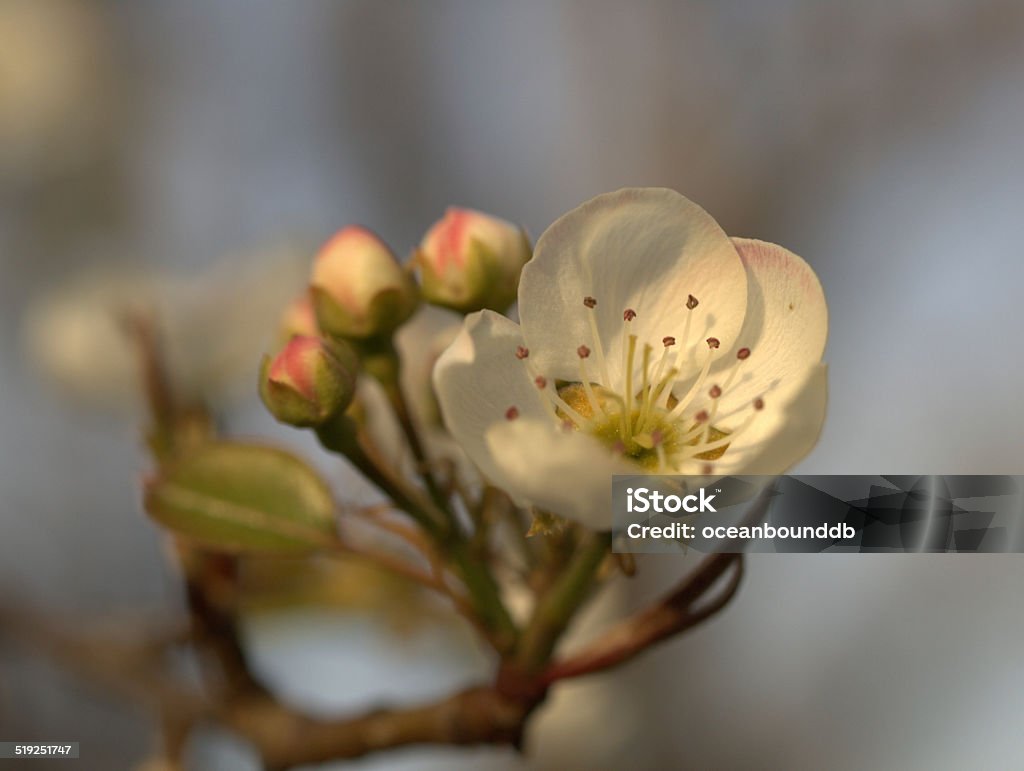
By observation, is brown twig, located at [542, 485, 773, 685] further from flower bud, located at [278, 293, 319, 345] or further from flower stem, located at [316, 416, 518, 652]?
flower bud, located at [278, 293, 319, 345]

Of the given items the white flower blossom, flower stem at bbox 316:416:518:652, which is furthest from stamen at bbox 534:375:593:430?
flower stem at bbox 316:416:518:652

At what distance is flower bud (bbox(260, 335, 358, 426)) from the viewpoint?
1.93 feet

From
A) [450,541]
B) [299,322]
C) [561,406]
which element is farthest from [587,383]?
[299,322]

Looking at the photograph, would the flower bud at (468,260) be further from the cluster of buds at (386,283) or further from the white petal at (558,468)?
the white petal at (558,468)

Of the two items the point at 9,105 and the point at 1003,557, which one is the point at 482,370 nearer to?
the point at 1003,557

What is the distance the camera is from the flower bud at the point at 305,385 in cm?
59

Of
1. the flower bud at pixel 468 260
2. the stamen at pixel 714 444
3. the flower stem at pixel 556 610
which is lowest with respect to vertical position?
the flower stem at pixel 556 610

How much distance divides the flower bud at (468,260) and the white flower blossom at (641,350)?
0.08 metres

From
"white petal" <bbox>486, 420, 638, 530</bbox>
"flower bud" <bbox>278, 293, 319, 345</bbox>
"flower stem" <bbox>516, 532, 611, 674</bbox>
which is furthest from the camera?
"flower bud" <bbox>278, 293, 319, 345</bbox>

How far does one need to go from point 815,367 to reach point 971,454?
63.3 inches

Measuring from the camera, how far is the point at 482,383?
22.7 inches

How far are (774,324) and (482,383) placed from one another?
180 millimetres

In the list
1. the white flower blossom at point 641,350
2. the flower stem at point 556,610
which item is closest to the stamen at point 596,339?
the white flower blossom at point 641,350

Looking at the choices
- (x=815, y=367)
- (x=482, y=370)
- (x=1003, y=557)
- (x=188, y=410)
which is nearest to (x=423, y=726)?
(x=482, y=370)
